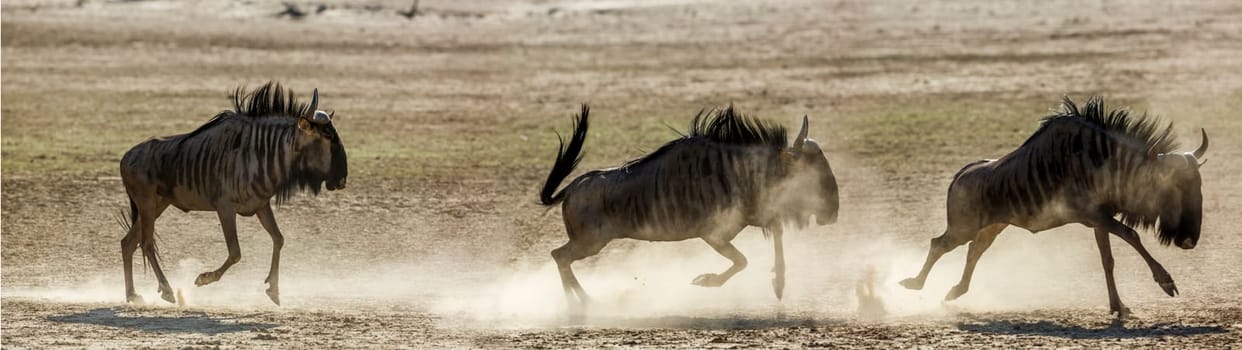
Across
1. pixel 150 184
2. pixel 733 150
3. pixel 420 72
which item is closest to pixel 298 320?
pixel 150 184

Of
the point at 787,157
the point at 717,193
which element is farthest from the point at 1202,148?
the point at 717,193

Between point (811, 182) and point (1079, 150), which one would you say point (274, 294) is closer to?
point (811, 182)

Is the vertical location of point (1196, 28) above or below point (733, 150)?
above

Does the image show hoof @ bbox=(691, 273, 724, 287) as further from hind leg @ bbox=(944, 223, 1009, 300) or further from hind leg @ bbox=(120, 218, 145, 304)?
hind leg @ bbox=(120, 218, 145, 304)

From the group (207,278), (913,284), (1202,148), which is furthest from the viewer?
(207,278)

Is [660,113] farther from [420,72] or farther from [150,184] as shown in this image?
[150,184]

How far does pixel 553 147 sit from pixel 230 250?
33.0ft

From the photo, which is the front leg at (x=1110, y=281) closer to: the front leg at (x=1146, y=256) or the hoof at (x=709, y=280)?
the front leg at (x=1146, y=256)

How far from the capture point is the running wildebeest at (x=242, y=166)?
1222 cm

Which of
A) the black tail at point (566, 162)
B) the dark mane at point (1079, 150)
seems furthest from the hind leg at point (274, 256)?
the dark mane at point (1079, 150)

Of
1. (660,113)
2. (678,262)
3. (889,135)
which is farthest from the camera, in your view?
(660,113)

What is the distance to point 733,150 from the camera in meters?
11.7

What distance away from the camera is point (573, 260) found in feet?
38.8

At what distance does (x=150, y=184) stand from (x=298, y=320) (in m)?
1.96
